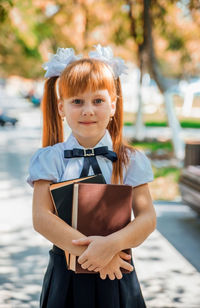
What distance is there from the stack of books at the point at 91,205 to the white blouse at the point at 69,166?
14cm

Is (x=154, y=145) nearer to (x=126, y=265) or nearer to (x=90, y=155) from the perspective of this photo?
(x=90, y=155)

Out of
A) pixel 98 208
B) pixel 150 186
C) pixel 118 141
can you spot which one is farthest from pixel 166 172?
pixel 98 208

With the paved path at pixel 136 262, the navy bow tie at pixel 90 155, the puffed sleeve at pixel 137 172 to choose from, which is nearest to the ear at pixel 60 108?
the navy bow tie at pixel 90 155

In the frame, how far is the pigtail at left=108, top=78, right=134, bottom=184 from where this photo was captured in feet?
5.85

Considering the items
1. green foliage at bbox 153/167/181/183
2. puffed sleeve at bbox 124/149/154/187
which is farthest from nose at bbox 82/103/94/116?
green foliage at bbox 153/167/181/183

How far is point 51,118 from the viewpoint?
195 cm

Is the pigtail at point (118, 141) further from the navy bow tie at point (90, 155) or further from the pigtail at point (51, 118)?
the pigtail at point (51, 118)

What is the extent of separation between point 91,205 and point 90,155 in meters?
0.28

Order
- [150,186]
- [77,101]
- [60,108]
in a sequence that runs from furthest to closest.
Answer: [150,186] < [60,108] < [77,101]

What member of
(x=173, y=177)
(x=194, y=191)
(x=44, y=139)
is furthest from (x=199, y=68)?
(x=44, y=139)

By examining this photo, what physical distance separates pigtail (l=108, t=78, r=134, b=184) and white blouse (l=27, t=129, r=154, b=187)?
0.10 ft

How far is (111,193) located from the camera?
1577 mm

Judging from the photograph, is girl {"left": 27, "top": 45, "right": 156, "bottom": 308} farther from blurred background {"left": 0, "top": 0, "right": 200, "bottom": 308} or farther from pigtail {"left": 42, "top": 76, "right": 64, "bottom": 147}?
blurred background {"left": 0, "top": 0, "right": 200, "bottom": 308}

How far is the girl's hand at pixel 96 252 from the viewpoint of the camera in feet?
4.99
